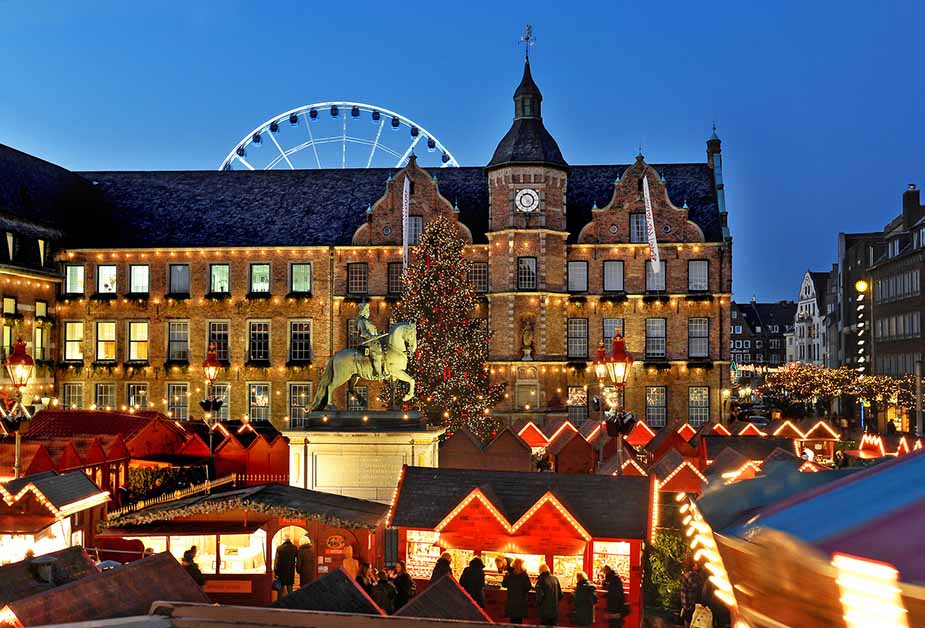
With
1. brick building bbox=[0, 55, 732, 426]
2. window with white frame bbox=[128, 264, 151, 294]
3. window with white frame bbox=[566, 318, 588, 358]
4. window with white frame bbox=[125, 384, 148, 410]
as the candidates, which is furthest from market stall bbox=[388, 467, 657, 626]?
window with white frame bbox=[128, 264, 151, 294]

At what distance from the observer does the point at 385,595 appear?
13.3m

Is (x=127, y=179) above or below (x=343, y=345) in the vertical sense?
above

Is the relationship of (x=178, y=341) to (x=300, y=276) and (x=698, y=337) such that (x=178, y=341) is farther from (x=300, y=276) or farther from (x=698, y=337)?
(x=698, y=337)

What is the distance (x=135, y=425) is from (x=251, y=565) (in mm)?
14551

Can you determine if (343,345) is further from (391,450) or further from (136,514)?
(136,514)

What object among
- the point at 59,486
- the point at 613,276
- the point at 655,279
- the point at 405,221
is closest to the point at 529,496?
the point at 59,486

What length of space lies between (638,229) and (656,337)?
5045 millimetres

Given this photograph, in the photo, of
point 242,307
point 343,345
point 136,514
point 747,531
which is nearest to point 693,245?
point 343,345

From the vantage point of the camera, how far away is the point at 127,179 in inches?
2040

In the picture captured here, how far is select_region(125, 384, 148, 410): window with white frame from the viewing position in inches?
1877

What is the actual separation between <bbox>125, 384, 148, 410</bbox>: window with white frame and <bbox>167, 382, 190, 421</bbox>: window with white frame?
117cm

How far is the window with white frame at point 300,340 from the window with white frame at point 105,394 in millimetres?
8871

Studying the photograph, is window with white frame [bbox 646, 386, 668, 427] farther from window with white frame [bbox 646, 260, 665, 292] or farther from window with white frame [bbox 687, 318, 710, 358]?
window with white frame [bbox 646, 260, 665, 292]

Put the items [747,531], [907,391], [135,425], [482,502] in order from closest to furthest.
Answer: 1. [747,531]
2. [482,502]
3. [135,425]
4. [907,391]
